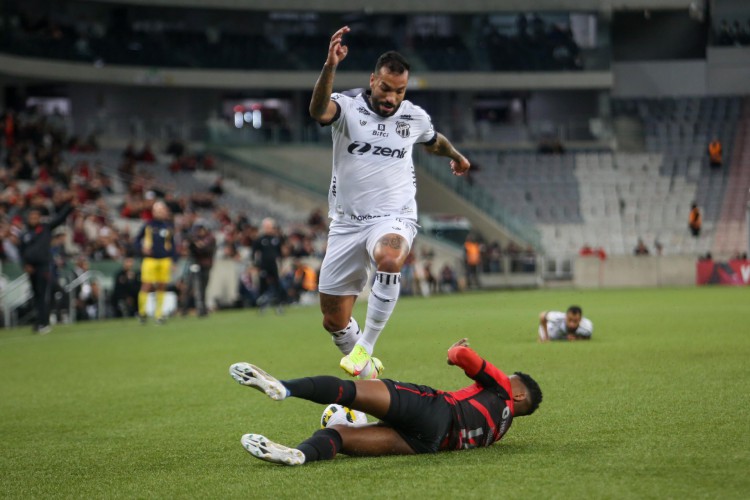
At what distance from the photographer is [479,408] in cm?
679

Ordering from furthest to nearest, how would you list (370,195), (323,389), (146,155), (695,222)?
(146,155) < (695,222) < (370,195) < (323,389)

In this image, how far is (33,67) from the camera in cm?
4259

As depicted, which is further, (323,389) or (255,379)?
(323,389)

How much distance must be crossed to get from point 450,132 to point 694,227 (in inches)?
508

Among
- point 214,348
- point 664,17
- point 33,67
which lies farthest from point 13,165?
point 664,17

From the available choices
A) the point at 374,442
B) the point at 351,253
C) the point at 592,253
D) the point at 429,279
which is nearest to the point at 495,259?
the point at 592,253

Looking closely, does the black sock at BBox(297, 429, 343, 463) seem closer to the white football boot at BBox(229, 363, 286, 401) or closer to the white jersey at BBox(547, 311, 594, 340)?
the white football boot at BBox(229, 363, 286, 401)

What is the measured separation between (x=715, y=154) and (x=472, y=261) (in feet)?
45.5

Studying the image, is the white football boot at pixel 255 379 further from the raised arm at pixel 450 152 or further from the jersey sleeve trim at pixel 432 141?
the raised arm at pixel 450 152

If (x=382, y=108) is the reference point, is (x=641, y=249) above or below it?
below

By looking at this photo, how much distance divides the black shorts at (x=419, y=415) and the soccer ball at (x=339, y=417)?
1.34ft

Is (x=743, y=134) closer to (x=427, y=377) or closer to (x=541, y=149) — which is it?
(x=541, y=149)

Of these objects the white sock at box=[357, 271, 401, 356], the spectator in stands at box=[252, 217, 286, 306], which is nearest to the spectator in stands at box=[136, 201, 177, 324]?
the spectator in stands at box=[252, 217, 286, 306]

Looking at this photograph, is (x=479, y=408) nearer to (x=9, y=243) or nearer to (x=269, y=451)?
(x=269, y=451)
